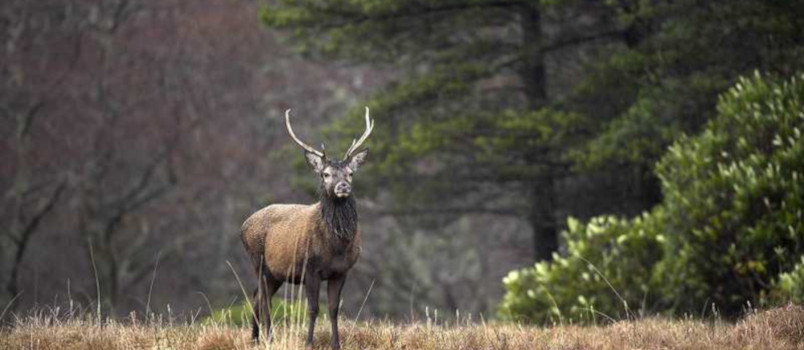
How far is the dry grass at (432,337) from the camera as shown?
8484 millimetres

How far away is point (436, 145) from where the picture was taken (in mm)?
19406

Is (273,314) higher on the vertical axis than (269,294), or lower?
lower

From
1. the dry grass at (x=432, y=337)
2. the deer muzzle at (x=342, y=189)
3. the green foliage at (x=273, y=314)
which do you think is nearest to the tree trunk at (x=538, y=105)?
the green foliage at (x=273, y=314)

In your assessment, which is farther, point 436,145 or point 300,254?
point 436,145

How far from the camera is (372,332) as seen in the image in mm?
9117

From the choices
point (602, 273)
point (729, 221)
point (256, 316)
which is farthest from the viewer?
point (602, 273)

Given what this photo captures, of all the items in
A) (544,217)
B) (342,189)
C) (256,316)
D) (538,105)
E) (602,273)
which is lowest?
(602,273)

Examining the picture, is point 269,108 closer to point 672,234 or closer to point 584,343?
point 672,234

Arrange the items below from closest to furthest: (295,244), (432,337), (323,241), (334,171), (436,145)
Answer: (334,171) < (323,241) < (295,244) < (432,337) < (436,145)

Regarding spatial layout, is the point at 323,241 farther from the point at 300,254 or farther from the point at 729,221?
the point at 729,221

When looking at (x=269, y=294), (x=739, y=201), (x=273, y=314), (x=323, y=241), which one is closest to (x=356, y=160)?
(x=323, y=241)

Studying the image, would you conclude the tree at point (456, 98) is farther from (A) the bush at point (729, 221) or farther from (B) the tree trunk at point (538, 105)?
(A) the bush at point (729, 221)

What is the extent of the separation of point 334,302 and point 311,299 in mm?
160

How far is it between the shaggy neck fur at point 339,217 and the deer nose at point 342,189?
0.24 metres
